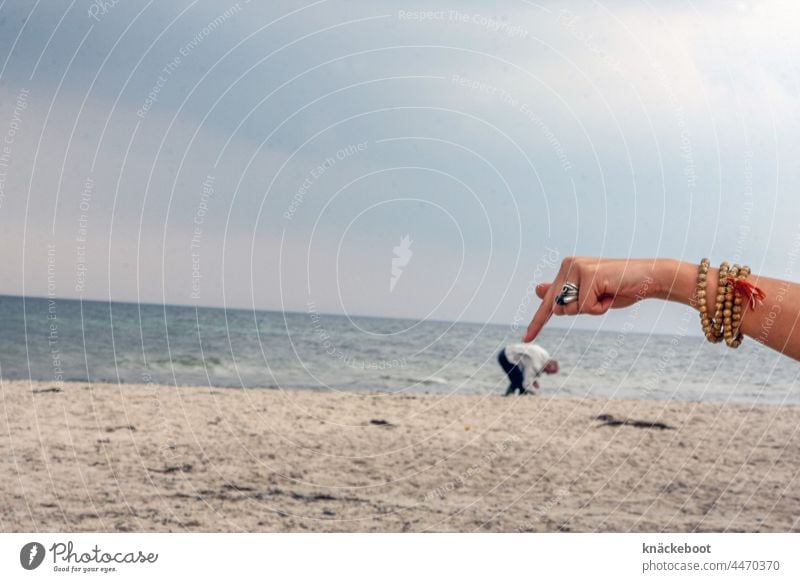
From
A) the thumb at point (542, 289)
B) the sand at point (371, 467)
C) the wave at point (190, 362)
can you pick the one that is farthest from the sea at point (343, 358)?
the thumb at point (542, 289)

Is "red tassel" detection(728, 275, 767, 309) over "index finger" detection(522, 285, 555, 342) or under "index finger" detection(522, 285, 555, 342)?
over

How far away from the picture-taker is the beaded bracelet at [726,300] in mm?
1752

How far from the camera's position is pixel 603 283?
65.1 inches

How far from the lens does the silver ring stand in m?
1.67

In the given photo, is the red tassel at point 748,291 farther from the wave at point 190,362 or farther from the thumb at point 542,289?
the wave at point 190,362

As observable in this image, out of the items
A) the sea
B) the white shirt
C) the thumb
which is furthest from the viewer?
the sea

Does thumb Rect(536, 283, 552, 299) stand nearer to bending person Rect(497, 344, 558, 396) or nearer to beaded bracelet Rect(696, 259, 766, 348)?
beaded bracelet Rect(696, 259, 766, 348)

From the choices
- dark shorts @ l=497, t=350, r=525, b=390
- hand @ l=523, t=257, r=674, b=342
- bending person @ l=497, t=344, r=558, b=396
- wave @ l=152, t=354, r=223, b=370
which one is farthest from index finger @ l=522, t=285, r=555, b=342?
wave @ l=152, t=354, r=223, b=370

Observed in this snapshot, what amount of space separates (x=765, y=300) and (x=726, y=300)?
11cm

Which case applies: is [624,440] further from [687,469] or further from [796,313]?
[796,313]

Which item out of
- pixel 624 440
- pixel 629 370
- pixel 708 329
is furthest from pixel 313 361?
pixel 708 329

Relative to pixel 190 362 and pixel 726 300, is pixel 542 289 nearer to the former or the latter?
pixel 726 300

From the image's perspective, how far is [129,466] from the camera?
8383 millimetres
